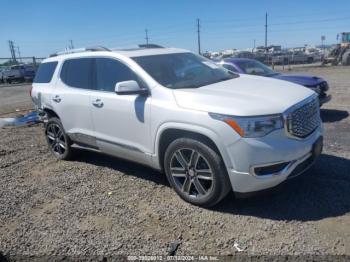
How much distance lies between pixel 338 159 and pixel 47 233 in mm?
4158

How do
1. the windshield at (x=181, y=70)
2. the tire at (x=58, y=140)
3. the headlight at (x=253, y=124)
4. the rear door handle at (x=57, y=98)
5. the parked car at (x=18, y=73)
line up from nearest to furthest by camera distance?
the headlight at (x=253, y=124) → the windshield at (x=181, y=70) → the rear door handle at (x=57, y=98) → the tire at (x=58, y=140) → the parked car at (x=18, y=73)

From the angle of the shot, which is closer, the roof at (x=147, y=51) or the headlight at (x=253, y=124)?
the headlight at (x=253, y=124)

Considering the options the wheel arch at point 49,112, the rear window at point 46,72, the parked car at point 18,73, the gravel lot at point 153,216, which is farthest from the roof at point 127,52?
the parked car at point 18,73

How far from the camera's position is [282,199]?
169 inches

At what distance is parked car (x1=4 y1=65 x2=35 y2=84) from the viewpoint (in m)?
31.2

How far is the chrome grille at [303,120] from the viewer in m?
3.84

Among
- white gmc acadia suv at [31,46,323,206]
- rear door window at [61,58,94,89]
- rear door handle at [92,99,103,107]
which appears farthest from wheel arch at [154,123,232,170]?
rear door window at [61,58,94,89]

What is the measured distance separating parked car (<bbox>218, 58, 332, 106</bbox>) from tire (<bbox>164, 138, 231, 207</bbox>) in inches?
212

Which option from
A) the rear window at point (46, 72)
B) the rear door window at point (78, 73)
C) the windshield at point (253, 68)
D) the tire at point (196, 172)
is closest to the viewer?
the tire at point (196, 172)

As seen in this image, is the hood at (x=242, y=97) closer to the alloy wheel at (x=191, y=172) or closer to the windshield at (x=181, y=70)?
the windshield at (x=181, y=70)

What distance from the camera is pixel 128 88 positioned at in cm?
438

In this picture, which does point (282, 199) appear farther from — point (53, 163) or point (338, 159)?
point (53, 163)

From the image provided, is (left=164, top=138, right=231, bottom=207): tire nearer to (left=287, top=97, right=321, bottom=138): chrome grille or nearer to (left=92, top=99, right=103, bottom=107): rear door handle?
(left=287, top=97, right=321, bottom=138): chrome grille

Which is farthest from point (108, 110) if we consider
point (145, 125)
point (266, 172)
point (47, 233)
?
point (266, 172)
